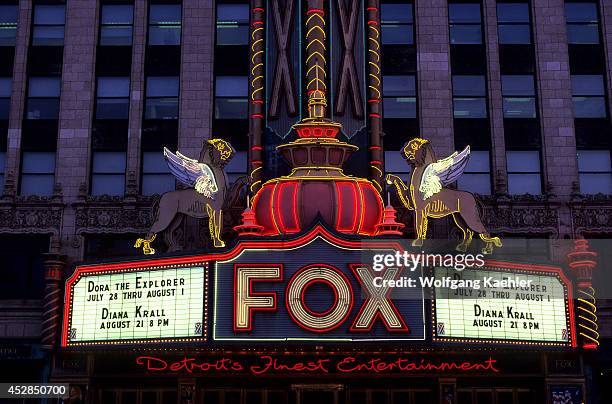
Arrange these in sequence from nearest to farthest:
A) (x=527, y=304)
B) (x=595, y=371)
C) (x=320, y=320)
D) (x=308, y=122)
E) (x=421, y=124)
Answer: (x=320, y=320) < (x=527, y=304) < (x=308, y=122) < (x=595, y=371) < (x=421, y=124)

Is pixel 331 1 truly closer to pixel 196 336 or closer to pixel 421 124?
pixel 421 124

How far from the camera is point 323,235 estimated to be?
26484 mm

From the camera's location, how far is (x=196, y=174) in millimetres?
30125

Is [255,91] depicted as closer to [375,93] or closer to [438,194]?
[375,93]

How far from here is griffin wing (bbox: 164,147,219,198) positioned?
98.3 feet

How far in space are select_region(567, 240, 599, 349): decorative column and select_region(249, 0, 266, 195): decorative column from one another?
12680mm

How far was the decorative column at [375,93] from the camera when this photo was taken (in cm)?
3419

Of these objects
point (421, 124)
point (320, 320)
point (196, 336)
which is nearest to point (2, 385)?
point (196, 336)

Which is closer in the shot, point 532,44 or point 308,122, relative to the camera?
point 308,122

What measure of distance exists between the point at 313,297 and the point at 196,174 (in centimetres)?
717

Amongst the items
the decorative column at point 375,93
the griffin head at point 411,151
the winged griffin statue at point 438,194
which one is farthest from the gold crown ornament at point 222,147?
the decorative column at point 375,93

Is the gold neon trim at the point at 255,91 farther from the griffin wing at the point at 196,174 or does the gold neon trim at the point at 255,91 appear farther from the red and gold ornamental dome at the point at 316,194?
the griffin wing at the point at 196,174

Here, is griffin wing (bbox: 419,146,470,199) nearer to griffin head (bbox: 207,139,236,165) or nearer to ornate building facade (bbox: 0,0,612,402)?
ornate building facade (bbox: 0,0,612,402)

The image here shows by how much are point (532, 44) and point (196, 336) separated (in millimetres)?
20413
